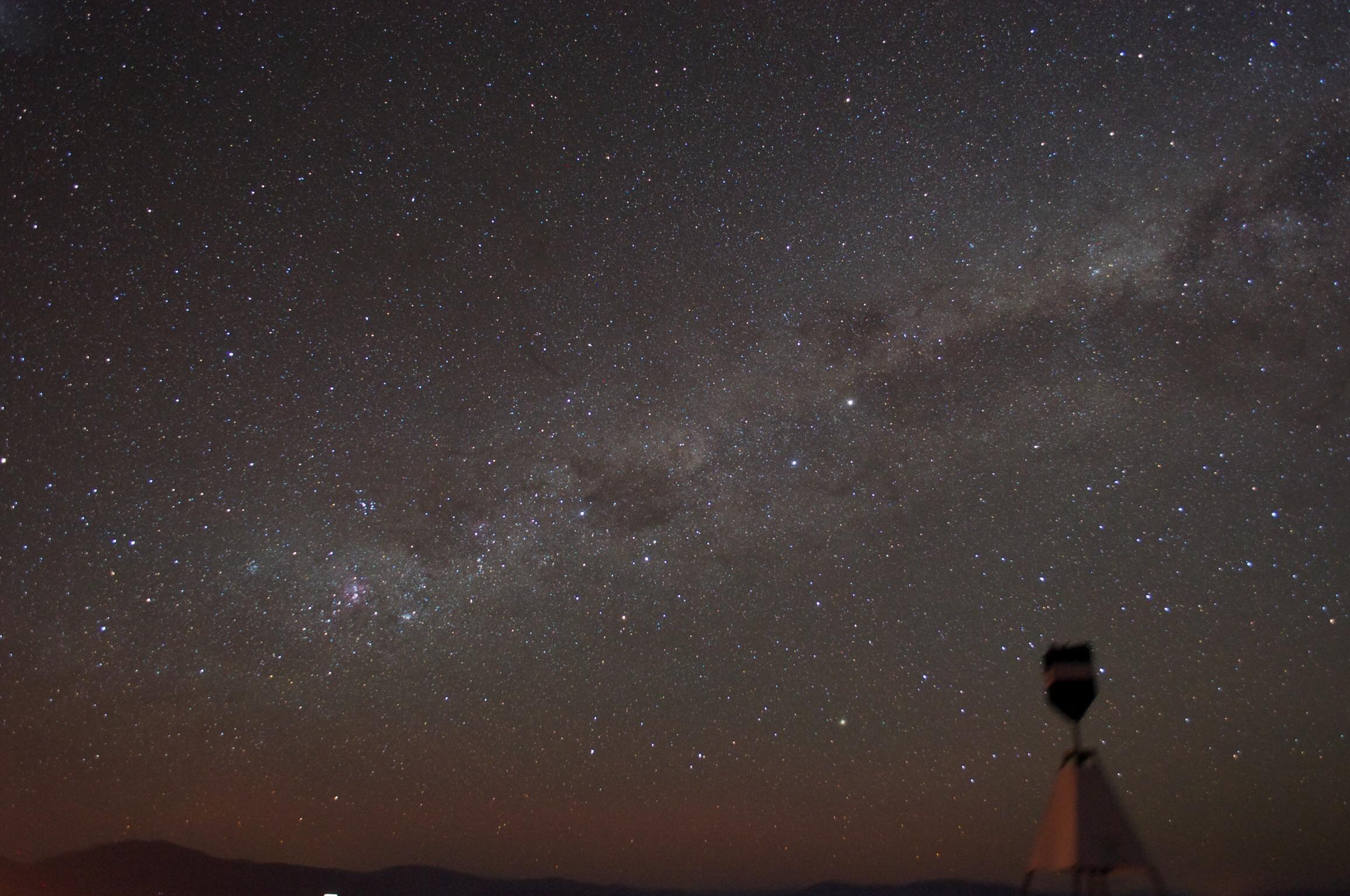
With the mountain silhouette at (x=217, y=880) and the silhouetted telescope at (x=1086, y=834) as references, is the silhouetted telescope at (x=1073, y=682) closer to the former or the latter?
the silhouetted telescope at (x=1086, y=834)

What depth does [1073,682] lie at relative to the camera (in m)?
6.64

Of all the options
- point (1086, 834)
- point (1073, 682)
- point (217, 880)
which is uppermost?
point (1073, 682)

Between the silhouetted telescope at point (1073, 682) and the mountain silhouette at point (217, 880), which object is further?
the mountain silhouette at point (217, 880)

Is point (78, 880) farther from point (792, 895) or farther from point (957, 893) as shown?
point (957, 893)

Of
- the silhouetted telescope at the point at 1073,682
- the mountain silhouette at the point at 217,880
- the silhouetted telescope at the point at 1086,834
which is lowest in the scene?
the mountain silhouette at the point at 217,880

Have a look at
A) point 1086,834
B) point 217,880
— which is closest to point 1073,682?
point 1086,834

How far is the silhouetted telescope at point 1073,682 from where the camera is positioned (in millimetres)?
6617

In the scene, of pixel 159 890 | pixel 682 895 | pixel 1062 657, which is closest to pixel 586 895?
pixel 682 895

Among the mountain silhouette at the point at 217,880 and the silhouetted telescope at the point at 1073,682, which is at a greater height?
the silhouetted telescope at the point at 1073,682

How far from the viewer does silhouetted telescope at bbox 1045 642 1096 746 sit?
662 cm

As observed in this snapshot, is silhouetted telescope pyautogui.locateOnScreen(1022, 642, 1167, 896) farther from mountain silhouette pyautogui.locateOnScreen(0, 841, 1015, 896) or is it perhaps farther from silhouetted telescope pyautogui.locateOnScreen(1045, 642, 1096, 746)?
mountain silhouette pyautogui.locateOnScreen(0, 841, 1015, 896)

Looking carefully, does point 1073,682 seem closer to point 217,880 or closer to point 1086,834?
point 1086,834

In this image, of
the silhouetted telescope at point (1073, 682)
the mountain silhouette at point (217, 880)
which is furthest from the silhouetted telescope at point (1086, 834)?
the mountain silhouette at point (217, 880)

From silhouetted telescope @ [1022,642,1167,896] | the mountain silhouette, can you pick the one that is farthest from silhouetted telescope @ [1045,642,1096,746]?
the mountain silhouette
